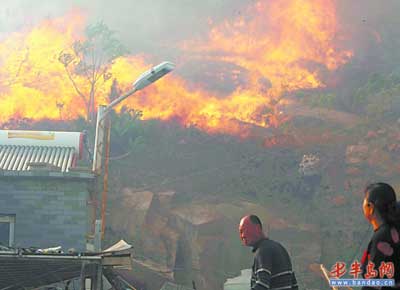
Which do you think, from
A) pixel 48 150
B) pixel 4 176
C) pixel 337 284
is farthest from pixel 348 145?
pixel 337 284

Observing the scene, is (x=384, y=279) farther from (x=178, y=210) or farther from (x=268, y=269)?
(x=178, y=210)

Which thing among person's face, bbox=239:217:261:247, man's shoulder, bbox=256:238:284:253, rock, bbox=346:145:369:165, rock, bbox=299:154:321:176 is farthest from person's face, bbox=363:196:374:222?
rock, bbox=346:145:369:165

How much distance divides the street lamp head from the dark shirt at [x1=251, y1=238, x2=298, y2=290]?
6.82 meters

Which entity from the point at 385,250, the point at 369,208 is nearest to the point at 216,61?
the point at 369,208

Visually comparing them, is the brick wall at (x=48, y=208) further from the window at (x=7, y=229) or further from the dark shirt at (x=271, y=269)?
the dark shirt at (x=271, y=269)

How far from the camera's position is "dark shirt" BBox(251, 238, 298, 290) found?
4.86 m

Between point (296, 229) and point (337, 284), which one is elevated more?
point (337, 284)

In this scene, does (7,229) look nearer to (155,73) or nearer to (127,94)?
(127,94)

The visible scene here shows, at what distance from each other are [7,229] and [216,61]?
23.5 m

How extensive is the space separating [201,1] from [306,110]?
1130 centimetres

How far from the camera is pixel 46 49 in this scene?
34031 mm

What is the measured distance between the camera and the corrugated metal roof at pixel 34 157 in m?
14.4

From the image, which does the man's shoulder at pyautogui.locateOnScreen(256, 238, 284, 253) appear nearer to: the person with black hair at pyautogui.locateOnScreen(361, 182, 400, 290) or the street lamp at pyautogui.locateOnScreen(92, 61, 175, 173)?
→ the person with black hair at pyautogui.locateOnScreen(361, 182, 400, 290)

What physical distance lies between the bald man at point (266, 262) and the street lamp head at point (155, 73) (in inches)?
263
